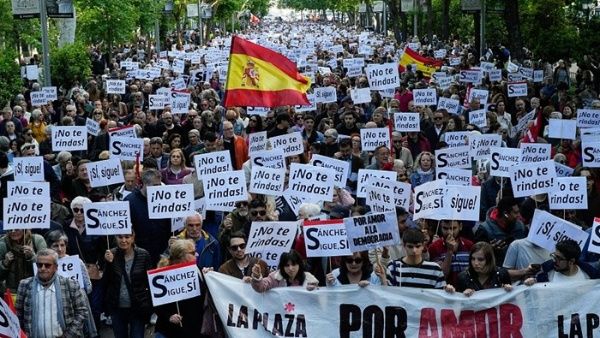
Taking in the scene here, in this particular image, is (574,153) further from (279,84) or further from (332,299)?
(332,299)

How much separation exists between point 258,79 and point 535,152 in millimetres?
4400

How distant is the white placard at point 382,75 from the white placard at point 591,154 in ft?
26.7

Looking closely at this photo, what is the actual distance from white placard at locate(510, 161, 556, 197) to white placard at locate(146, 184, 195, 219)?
3.35 metres

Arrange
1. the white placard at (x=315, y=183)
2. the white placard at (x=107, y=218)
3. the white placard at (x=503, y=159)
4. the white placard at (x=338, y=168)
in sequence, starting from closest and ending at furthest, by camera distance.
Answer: the white placard at (x=107, y=218)
the white placard at (x=315, y=183)
the white placard at (x=338, y=168)
the white placard at (x=503, y=159)

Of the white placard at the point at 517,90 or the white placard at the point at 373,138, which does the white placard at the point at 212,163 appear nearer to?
the white placard at the point at 373,138

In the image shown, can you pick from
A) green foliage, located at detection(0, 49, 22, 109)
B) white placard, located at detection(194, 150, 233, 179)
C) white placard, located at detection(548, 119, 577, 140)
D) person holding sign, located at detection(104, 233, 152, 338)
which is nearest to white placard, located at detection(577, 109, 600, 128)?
white placard, located at detection(548, 119, 577, 140)

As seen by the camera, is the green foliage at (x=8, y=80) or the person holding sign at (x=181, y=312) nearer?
the person holding sign at (x=181, y=312)

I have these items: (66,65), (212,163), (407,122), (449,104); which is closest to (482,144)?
(407,122)

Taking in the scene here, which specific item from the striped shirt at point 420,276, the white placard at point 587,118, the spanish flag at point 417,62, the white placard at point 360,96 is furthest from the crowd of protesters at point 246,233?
the spanish flag at point 417,62

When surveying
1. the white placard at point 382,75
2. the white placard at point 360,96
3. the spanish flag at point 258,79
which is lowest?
the white placard at point 360,96

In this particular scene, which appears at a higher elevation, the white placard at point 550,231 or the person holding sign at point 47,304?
the white placard at point 550,231

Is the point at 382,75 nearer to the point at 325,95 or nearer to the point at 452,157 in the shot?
the point at 325,95

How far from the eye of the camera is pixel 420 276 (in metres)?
8.87

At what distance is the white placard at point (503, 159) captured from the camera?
43.8ft
